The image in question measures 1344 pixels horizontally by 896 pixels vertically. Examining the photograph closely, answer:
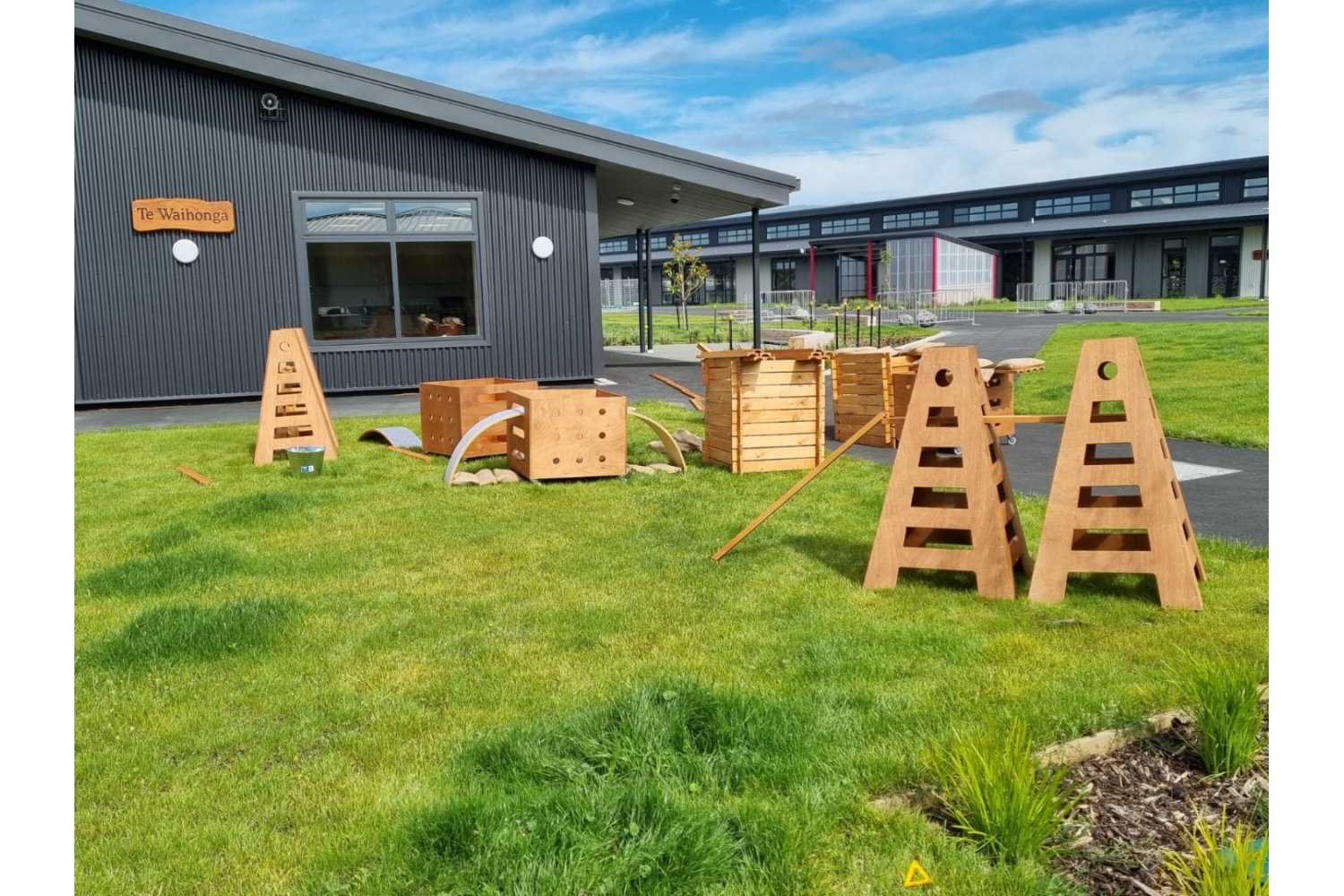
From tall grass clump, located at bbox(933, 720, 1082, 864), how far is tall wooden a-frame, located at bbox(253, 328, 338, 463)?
7.69 metres

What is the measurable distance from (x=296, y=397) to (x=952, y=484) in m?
6.80

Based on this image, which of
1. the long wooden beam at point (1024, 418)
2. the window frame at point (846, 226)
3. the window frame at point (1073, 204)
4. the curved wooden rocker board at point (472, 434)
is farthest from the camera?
the window frame at point (846, 226)

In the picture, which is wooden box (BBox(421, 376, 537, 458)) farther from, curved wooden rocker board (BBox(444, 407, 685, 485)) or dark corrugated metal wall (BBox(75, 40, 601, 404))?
dark corrugated metal wall (BBox(75, 40, 601, 404))

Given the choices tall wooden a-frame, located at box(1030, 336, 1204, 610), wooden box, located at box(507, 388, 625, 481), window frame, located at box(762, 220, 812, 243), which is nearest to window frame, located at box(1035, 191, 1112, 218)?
window frame, located at box(762, 220, 812, 243)

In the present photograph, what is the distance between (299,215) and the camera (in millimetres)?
14141

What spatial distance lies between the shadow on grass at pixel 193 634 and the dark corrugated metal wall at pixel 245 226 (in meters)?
10.3

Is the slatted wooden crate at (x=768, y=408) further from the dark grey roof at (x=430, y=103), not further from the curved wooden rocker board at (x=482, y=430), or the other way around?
the dark grey roof at (x=430, y=103)

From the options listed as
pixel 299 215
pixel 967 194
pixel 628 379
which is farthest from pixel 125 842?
→ pixel 967 194

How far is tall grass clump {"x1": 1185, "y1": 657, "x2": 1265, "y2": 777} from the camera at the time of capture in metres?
2.94

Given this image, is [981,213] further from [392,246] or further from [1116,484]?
[1116,484]

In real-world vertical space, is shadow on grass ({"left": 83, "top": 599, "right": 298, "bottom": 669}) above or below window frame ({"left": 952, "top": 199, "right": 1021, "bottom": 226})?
below

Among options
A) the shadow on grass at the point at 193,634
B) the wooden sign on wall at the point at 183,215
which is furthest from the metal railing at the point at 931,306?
the shadow on grass at the point at 193,634

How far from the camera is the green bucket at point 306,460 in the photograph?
848 cm

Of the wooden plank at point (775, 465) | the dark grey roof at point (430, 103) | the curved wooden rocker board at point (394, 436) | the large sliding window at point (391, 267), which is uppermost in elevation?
the dark grey roof at point (430, 103)
